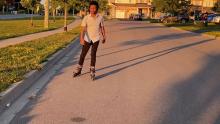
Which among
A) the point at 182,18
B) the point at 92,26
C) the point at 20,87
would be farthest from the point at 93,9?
the point at 182,18

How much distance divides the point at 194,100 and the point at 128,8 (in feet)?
352

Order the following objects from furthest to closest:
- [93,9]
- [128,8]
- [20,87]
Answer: [128,8]
[93,9]
[20,87]

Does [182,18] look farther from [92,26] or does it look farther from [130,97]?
[130,97]

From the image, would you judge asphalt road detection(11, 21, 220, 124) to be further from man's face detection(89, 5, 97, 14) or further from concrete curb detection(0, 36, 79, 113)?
man's face detection(89, 5, 97, 14)

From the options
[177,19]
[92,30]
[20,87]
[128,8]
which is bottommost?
[177,19]

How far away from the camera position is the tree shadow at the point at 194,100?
7582mm

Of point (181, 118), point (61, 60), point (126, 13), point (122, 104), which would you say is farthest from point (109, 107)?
point (126, 13)

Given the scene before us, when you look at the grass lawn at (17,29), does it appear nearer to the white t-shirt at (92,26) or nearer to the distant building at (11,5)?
the white t-shirt at (92,26)

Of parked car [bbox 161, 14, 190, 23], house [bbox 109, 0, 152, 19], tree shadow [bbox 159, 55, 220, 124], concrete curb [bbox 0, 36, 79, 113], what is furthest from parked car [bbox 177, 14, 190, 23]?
concrete curb [bbox 0, 36, 79, 113]

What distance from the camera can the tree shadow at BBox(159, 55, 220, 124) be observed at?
7.58 metres

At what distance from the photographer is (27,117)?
7406 mm

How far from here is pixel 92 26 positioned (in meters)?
11.6

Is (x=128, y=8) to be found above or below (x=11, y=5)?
below

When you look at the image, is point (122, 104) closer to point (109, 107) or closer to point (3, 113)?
point (109, 107)
